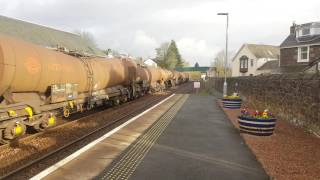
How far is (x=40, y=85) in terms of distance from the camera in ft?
40.9

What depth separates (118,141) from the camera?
11422 mm

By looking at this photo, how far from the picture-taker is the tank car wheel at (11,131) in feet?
34.9

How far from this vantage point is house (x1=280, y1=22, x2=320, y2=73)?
43.6 metres

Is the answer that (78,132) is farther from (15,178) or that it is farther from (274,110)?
(274,110)

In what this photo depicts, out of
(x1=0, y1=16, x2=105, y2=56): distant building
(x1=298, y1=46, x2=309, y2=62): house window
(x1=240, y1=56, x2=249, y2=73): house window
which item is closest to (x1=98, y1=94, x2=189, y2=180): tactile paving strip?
(x1=0, y1=16, x2=105, y2=56): distant building

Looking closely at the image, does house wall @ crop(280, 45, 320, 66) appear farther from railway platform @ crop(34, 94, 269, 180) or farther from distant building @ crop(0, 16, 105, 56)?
railway platform @ crop(34, 94, 269, 180)

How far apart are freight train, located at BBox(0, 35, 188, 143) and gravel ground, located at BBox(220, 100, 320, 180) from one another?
22.7ft

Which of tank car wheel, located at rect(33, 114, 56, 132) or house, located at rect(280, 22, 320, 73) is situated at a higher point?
house, located at rect(280, 22, 320, 73)

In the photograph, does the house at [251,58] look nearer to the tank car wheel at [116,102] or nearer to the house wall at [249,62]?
the house wall at [249,62]

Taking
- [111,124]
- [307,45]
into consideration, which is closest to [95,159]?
[111,124]

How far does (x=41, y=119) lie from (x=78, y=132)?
5.61 feet

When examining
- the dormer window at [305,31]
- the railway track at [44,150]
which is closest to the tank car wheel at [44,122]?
the railway track at [44,150]

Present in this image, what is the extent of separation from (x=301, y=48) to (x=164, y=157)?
132 feet

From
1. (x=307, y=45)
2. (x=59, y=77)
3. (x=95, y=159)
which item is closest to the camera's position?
(x=95, y=159)
